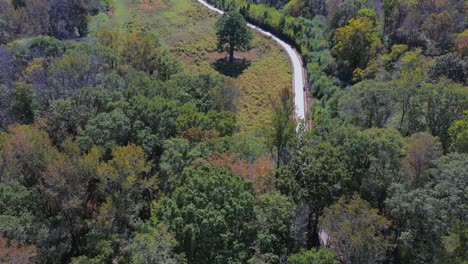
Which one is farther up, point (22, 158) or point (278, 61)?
point (22, 158)

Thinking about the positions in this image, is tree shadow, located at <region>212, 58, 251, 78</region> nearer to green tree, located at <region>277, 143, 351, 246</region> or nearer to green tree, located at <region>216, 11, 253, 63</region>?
green tree, located at <region>216, 11, 253, 63</region>

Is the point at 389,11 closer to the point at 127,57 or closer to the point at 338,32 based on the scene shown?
the point at 338,32

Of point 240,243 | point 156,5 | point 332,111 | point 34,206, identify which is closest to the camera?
point 240,243

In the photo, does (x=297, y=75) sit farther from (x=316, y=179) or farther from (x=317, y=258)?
(x=317, y=258)

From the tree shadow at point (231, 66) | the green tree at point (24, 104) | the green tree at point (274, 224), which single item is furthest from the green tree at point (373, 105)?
the tree shadow at point (231, 66)

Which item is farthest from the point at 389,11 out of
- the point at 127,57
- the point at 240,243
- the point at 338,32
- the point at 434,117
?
the point at 240,243
